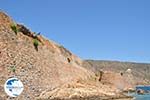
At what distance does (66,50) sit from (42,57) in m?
24.1

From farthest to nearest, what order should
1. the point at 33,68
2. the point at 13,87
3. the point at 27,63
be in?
the point at 33,68, the point at 27,63, the point at 13,87

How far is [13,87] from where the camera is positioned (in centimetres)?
987

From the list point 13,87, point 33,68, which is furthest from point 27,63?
point 13,87

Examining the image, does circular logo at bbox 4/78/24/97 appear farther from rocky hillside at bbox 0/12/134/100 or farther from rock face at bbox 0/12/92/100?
rock face at bbox 0/12/92/100

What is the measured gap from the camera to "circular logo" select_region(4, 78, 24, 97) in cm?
971

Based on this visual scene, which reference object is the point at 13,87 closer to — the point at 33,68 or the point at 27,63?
the point at 27,63

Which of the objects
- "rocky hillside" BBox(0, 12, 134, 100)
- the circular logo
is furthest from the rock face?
the circular logo

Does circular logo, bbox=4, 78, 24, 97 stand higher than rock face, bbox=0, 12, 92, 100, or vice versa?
rock face, bbox=0, 12, 92, 100

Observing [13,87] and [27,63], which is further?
[27,63]

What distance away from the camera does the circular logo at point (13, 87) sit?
31.9ft

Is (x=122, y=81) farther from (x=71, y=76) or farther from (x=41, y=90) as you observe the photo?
(x=41, y=90)

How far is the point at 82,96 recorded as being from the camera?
37.4 meters

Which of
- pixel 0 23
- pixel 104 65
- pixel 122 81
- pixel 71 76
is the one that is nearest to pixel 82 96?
pixel 71 76

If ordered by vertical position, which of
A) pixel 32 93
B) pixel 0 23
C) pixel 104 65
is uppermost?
pixel 104 65
